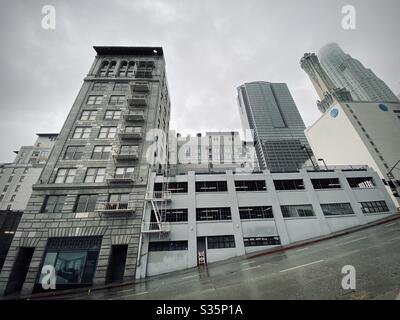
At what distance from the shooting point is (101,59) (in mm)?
31922

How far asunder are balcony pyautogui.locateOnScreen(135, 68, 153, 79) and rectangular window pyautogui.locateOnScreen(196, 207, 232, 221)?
24475mm

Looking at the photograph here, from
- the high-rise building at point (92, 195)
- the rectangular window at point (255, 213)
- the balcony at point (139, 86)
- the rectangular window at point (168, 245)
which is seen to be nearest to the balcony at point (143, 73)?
the high-rise building at point (92, 195)

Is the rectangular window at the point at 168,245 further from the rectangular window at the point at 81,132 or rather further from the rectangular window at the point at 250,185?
the rectangular window at the point at 81,132

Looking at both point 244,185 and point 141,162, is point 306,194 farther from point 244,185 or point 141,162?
point 141,162

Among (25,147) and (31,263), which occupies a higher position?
(25,147)

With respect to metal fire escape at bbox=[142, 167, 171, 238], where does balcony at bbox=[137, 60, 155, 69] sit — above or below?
above

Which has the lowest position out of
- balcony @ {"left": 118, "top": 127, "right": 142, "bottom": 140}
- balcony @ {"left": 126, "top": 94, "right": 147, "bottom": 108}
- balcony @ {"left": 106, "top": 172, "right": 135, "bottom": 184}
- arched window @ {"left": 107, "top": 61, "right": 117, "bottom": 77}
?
balcony @ {"left": 106, "top": 172, "right": 135, "bottom": 184}

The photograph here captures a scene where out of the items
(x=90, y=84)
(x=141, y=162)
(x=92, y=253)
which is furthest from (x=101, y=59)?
(x=92, y=253)

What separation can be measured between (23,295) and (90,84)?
27.8 meters

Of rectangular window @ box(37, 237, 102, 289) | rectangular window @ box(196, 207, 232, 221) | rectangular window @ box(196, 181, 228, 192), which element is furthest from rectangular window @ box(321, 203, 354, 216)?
rectangular window @ box(37, 237, 102, 289)

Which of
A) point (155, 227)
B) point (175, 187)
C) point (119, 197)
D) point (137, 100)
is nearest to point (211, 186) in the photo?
point (175, 187)

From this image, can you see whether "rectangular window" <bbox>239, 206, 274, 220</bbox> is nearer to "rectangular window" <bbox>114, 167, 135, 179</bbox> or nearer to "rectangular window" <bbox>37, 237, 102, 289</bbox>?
"rectangular window" <bbox>114, 167, 135, 179</bbox>

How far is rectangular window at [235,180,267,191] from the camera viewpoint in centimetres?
2425

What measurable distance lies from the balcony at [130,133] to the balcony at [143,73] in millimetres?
11164
